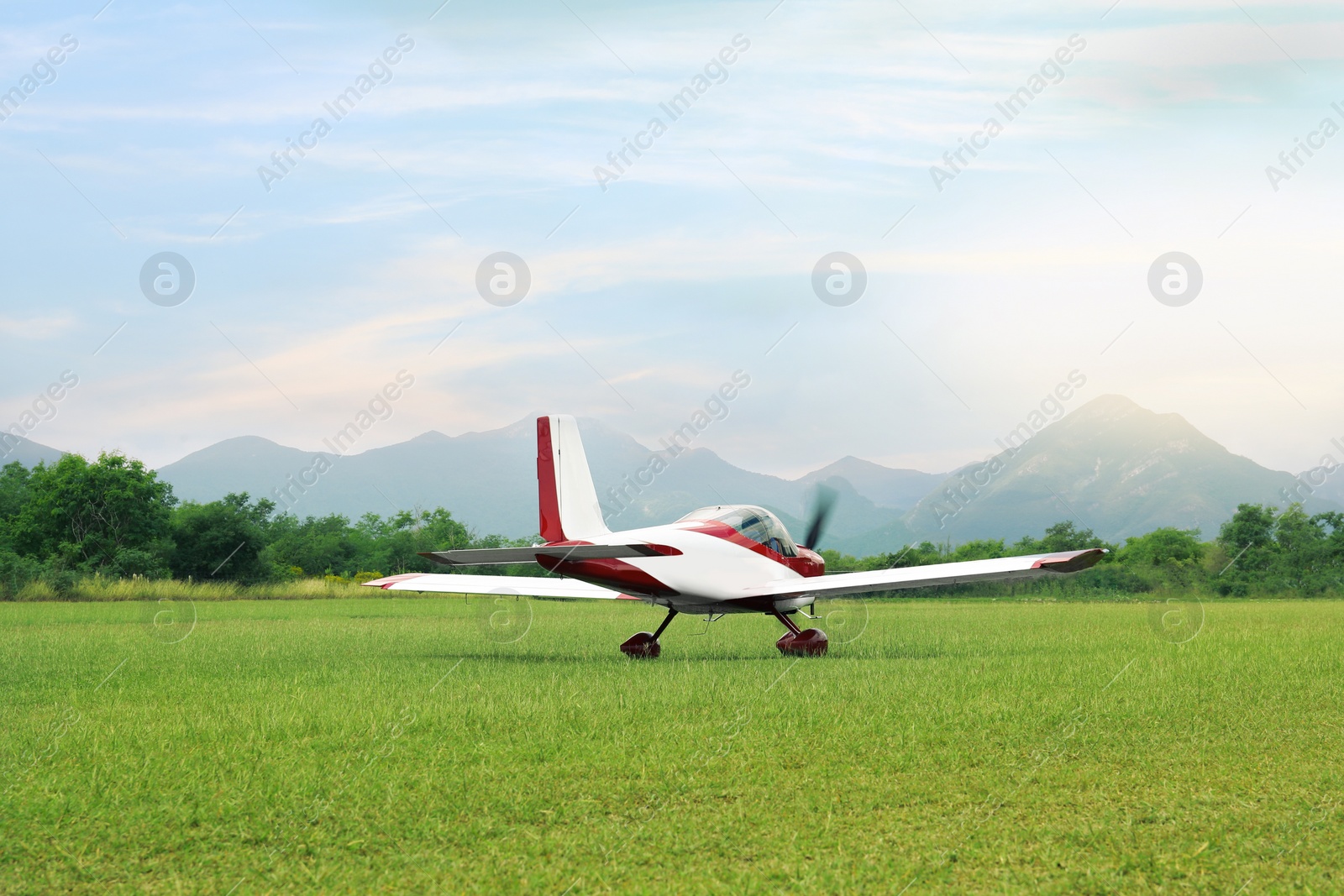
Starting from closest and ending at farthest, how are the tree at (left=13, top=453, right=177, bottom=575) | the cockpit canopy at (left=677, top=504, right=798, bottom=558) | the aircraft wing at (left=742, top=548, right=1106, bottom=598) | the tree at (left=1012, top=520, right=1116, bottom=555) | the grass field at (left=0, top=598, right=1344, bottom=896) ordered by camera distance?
the grass field at (left=0, top=598, right=1344, bottom=896), the aircraft wing at (left=742, top=548, right=1106, bottom=598), the cockpit canopy at (left=677, top=504, right=798, bottom=558), the tree at (left=13, top=453, right=177, bottom=575), the tree at (left=1012, top=520, right=1116, bottom=555)

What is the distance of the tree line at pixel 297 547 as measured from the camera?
4312 cm

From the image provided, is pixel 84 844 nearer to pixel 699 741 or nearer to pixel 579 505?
pixel 699 741

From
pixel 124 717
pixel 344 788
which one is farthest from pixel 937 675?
pixel 124 717

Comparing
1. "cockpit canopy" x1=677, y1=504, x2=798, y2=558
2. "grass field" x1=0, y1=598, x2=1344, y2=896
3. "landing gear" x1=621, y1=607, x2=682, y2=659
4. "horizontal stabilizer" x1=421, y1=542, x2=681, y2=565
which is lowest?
"landing gear" x1=621, y1=607, x2=682, y2=659

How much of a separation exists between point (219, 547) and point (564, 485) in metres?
33.9

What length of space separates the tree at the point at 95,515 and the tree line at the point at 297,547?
6 centimetres

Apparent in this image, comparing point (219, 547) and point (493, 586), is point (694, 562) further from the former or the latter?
point (219, 547)

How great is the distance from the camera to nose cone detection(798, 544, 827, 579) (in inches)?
663

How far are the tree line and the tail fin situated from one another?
A: 69.1 feet

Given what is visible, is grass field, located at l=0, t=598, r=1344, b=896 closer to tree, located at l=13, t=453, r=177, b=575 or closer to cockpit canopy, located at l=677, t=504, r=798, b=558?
cockpit canopy, located at l=677, t=504, r=798, b=558

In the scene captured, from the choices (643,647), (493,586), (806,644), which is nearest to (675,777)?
(643,647)

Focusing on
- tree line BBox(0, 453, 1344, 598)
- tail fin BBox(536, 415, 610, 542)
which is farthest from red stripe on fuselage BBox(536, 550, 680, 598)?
tree line BBox(0, 453, 1344, 598)

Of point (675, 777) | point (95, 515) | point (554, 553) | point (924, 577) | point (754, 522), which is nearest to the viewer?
point (675, 777)

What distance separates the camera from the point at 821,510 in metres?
19.6
